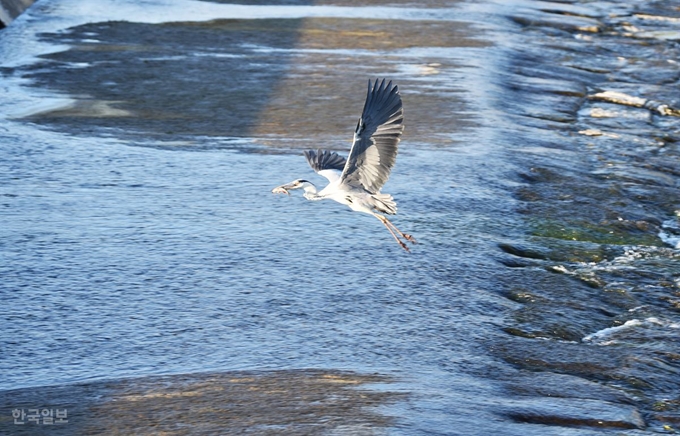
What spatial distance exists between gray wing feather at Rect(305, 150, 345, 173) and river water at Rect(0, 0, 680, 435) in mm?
543

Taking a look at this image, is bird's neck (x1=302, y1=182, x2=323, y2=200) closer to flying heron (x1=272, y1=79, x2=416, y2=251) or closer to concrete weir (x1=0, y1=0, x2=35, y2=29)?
flying heron (x1=272, y1=79, x2=416, y2=251)

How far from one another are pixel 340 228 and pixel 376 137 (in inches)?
59.1

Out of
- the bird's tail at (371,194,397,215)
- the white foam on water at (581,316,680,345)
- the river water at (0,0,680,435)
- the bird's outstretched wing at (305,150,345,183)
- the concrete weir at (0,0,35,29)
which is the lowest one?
the white foam on water at (581,316,680,345)

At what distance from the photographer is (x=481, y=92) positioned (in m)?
9.31

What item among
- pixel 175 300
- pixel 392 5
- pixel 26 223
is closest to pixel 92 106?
pixel 26 223

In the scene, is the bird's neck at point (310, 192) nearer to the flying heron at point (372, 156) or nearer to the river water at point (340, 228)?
the flying heron at point (372, 156)

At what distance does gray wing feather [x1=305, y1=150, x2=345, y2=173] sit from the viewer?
5.26 meters

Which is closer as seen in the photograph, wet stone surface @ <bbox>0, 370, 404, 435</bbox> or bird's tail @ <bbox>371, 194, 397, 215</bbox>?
wet stone surface @ <bbox>0, 370, 404, 435</bbox>

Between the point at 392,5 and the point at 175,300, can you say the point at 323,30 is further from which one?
the point at 175,300

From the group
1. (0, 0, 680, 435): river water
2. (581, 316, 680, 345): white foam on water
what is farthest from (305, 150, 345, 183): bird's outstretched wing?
(581, 316, 680, 345): white foam on water

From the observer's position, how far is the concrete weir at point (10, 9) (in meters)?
11.1

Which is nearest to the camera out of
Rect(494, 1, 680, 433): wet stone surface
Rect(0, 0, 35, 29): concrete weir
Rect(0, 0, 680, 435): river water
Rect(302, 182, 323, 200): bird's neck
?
Rect(0, 0, 680, 435): river water

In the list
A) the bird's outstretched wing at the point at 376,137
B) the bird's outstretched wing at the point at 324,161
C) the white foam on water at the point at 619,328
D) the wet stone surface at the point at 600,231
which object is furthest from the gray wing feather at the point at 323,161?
the white foam on water at the point at 619,328

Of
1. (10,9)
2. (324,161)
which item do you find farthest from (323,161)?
(10,9)
